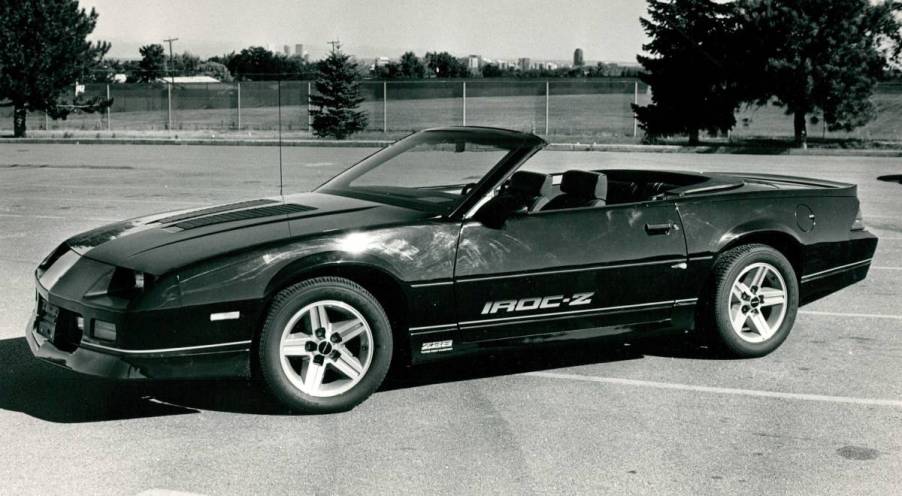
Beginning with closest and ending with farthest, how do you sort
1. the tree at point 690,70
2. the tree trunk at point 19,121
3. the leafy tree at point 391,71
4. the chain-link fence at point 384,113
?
the tree at point 690,70 → the tree trunk at point 19,121 → the chain-link fence at point 384,113 → the leafy tree at point 391,71

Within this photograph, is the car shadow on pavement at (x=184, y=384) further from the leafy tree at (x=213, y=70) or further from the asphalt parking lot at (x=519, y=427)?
the leafy tree at (x=213, y=70)

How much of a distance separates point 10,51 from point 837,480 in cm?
3642

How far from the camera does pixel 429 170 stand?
6512 mm

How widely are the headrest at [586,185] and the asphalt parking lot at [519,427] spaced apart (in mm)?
1029

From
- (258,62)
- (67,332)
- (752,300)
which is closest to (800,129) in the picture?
(752,300)

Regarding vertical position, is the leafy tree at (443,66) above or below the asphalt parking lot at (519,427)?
above

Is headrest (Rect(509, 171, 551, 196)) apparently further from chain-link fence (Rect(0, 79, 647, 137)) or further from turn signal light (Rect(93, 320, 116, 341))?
chain-link fence (Rect(0, 79, 647, 137))

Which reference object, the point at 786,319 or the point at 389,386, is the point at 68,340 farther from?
the point at 786,319

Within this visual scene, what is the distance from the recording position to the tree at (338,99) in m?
36.6

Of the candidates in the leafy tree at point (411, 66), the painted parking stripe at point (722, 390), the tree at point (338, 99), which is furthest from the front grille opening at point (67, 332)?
the leafy tree at point (411, 66)

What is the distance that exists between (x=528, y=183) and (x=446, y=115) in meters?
45.4

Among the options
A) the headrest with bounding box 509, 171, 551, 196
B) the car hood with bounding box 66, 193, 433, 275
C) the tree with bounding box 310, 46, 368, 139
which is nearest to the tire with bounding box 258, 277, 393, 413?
the car hood with bounding box 66, 193, 433, 275

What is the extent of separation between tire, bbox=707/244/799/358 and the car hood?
74.3 inches

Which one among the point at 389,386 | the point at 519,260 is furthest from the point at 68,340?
the point at 519,260
